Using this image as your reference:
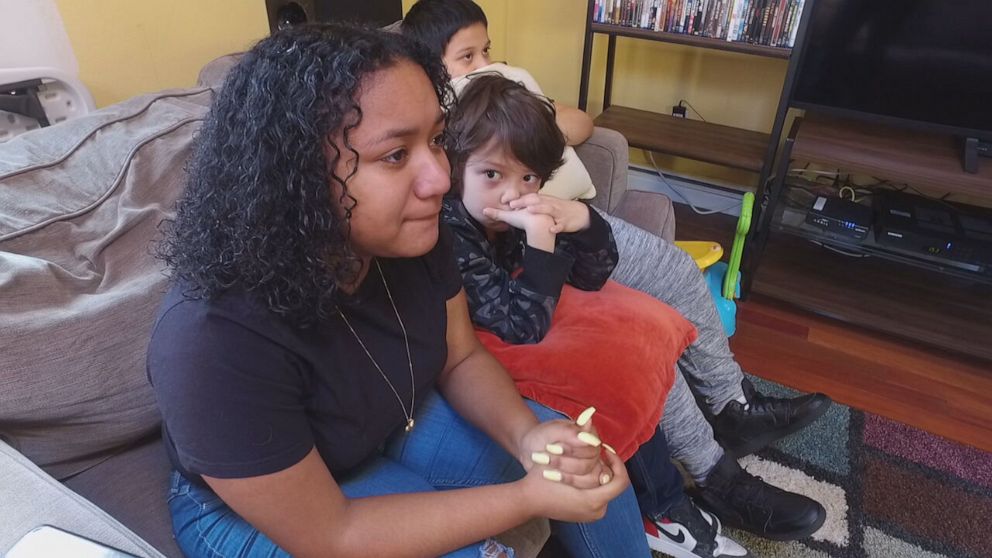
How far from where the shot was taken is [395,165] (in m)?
0.64

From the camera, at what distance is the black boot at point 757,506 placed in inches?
47.5

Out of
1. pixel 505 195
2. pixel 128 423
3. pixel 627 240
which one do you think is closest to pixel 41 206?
pixel 128 423

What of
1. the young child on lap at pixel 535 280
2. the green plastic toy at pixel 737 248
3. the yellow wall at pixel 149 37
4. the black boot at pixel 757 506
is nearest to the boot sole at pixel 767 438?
the black boot at pixel 757 506

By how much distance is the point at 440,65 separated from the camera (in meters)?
0.72

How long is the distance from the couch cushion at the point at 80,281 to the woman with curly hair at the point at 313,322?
0.38 feet

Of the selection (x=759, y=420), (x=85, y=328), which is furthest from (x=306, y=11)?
(x=759, y=420)

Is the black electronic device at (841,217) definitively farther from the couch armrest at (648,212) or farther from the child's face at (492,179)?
the child's face at (492,179)

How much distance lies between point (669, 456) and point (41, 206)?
1.11m

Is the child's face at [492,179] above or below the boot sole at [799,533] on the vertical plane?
above

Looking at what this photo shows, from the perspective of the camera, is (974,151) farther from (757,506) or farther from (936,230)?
(757,506)

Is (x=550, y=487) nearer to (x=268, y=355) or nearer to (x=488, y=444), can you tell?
(x=488, y=444)

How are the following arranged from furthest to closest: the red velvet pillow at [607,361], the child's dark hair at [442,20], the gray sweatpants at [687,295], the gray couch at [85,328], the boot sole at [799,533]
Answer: the child's dark hair at [442,20] < the gray sweatpants at [687,295] < the boot sole at [799,533] < the red velvet pillow at [607,361] < the gray couch at [85,328]

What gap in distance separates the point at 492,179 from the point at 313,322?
0.52 metres

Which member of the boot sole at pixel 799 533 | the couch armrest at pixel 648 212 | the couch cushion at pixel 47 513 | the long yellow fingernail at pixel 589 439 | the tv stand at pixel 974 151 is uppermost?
the tv stand at pixel 974 151
